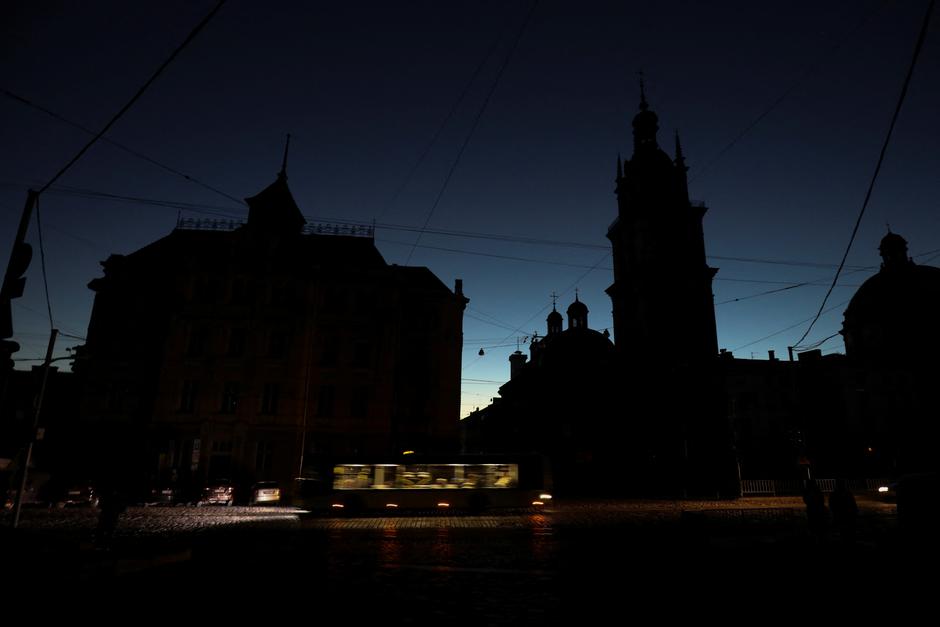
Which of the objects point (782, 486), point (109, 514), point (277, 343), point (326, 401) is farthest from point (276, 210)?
Result: point (782, 486)

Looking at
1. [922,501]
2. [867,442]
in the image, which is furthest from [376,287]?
[867,442]

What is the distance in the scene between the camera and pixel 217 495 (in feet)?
98.5

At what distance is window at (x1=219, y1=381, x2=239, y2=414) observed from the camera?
35.0 meters

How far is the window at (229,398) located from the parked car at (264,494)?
675 centimetres

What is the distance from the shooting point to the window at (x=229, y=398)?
35.0 metres

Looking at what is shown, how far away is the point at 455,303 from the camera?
40.8 m

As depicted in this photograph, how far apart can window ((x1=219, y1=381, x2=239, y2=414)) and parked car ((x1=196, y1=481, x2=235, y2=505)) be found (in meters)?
5.72

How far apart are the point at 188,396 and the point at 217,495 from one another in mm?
8495

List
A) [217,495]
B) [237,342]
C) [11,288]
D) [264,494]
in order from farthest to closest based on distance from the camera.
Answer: [237,342] < [264,494] < [217,495] < [11,288]

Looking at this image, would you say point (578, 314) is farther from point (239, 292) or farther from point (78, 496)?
point (78, 496)

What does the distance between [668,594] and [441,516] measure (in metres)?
17.5

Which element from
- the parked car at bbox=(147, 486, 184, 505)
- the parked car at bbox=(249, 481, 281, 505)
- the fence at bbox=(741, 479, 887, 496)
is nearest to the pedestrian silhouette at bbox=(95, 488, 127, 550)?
the parked car at bbox=(249, 481, 281, 505)

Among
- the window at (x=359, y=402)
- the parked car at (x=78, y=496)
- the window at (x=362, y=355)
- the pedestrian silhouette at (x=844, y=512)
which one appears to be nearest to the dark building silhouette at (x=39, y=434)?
the parked car at (x=78, y=496)

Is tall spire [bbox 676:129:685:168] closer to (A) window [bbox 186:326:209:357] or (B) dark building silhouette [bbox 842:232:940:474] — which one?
(B) dark building silhouette [bbox 842:232:940:474]
